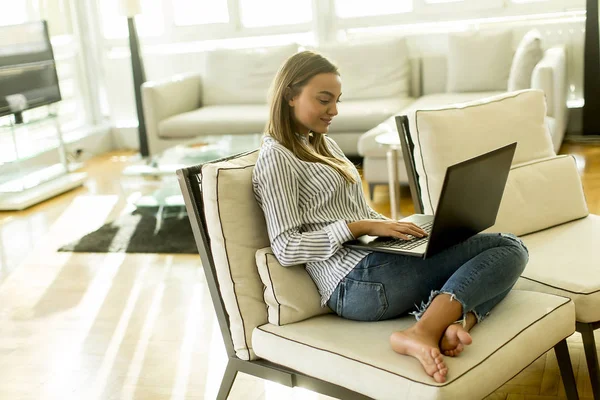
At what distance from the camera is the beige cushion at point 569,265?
6.96 ft

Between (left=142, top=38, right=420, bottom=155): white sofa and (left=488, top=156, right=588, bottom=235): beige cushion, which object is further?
(left=142, top=38, right=420, bottom=155): white sofa

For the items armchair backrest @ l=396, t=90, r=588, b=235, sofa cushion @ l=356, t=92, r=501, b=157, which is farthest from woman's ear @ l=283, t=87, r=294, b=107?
sofa cushion @ l=356, t=92, r=501, b=157


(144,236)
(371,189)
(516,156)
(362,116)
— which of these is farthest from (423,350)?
(362,116)

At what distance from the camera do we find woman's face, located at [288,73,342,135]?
7.00 feet

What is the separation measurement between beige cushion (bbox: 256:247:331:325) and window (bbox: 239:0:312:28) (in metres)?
4.57

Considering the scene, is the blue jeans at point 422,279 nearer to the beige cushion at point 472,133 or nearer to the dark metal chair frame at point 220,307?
the dark metal chair frame at point 220,307

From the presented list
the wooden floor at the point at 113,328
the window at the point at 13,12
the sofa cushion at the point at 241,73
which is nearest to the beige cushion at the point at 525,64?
the wooden floor at the point at 113,328

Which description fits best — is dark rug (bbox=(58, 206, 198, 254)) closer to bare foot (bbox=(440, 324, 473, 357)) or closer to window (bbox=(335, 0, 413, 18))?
bare foot (bbox=(440, 324, 473, 357))

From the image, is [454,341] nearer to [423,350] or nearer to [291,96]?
[423,350]

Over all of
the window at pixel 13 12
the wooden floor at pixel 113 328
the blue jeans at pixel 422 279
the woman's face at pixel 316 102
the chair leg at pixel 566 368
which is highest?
the window at pixel 13 12

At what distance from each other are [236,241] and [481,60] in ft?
12.1

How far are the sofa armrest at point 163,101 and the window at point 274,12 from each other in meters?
0.82

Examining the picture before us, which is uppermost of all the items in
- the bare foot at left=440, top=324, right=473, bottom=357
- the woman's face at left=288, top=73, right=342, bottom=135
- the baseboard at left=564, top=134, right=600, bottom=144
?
the woman's face at left=288, top=73, right=342, bottom=135

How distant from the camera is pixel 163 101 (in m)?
5.77
